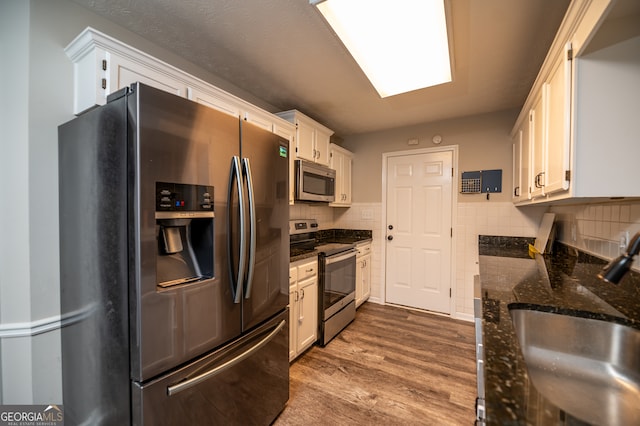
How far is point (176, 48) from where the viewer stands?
1.84 meters

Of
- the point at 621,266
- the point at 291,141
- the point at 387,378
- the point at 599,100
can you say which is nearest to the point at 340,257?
the point at 387,378

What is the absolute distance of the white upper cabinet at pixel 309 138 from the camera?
260 centimetres

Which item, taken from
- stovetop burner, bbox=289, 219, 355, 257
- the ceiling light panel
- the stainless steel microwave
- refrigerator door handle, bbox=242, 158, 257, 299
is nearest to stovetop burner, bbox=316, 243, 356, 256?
stovetop burner, bbox=289, 219, 355, 257

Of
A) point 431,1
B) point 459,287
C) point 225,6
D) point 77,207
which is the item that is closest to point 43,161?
point 77,207

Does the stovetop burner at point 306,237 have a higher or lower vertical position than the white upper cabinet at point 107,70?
lower

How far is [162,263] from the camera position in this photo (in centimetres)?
115

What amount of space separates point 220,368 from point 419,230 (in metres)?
2.85

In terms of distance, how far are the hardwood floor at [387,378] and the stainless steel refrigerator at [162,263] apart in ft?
1.70

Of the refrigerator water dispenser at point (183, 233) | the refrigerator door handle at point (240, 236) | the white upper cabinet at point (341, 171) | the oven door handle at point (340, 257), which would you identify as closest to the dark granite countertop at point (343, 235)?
the oven door handle at point (340, 257)

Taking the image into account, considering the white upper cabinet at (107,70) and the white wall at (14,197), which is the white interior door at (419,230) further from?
the white wall at (14,197)

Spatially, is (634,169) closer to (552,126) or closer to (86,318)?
(552,126)

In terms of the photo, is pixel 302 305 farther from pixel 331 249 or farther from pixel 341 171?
pixel 341 171

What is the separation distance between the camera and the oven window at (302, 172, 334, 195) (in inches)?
105

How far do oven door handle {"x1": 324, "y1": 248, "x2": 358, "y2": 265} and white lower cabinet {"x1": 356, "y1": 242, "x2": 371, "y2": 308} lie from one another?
205 mm
